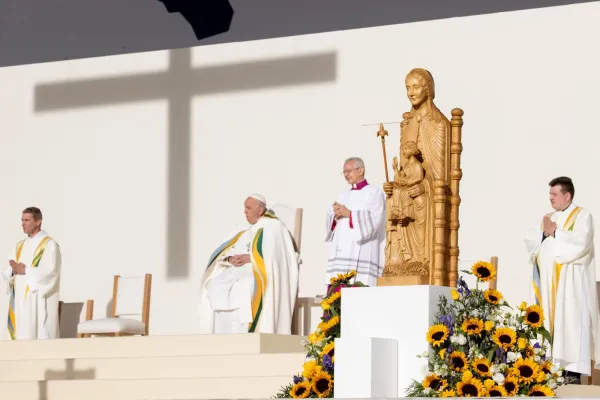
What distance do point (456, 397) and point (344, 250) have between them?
4.62 meters

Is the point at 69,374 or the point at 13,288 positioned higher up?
the point at 13,288

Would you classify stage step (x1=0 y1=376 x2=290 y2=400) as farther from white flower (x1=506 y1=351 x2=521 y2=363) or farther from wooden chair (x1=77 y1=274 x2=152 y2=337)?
white flower (x1=506 y1=351 x2=521 y2=363)

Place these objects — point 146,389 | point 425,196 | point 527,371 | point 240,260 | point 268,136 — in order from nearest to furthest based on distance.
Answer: point 527,371 → point 425,196 → point 146,389 → point 240,260 → point 268,136

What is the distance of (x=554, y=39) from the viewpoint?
10.7 m

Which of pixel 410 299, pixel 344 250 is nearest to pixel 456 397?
pixel 410 299

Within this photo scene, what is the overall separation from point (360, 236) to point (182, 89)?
3054 mm

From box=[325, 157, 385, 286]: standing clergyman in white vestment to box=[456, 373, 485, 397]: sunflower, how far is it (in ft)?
13.5

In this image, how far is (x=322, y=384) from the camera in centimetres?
600

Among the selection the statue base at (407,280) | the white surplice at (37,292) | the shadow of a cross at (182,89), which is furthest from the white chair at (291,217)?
the statue base at (407,280)

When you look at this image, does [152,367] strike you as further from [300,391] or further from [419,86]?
[419,86]

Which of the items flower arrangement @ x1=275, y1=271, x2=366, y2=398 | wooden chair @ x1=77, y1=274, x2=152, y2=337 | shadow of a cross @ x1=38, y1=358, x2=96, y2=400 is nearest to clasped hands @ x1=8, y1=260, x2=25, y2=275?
wooden chair @ x1=77, y1=274, x2=152, y2=337

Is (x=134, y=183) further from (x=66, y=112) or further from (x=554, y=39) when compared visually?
(x=554, y=39)

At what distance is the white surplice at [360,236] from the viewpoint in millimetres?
9852

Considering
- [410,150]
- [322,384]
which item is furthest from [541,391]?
[410,150]
